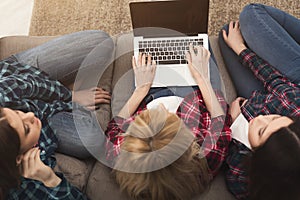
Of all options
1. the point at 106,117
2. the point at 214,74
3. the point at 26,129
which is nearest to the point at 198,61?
the point at 214,74

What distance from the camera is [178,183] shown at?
3.21ft

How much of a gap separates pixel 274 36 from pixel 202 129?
0.43m

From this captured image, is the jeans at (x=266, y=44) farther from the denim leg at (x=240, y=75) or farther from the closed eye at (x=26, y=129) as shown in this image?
the closed eye at (x=26, y=129)

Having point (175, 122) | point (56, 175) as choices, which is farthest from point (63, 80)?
point (175, 122)

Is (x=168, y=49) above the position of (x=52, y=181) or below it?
above

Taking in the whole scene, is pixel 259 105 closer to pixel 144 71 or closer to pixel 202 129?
pixel 202 129

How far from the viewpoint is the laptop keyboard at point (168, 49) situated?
1.35m

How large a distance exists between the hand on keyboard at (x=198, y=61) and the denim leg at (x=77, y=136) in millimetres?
374

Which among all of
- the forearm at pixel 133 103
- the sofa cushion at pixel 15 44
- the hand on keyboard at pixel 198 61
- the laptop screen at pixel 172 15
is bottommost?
the forearm at pixel 133 103

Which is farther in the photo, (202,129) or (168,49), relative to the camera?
(168,49)

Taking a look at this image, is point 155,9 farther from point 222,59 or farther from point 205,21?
point 222,59

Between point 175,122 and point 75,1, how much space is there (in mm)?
1146

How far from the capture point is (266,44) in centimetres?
131

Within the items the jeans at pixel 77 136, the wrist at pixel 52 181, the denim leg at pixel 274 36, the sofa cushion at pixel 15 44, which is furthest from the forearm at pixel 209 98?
the sofa cushion at pixel 15 44
